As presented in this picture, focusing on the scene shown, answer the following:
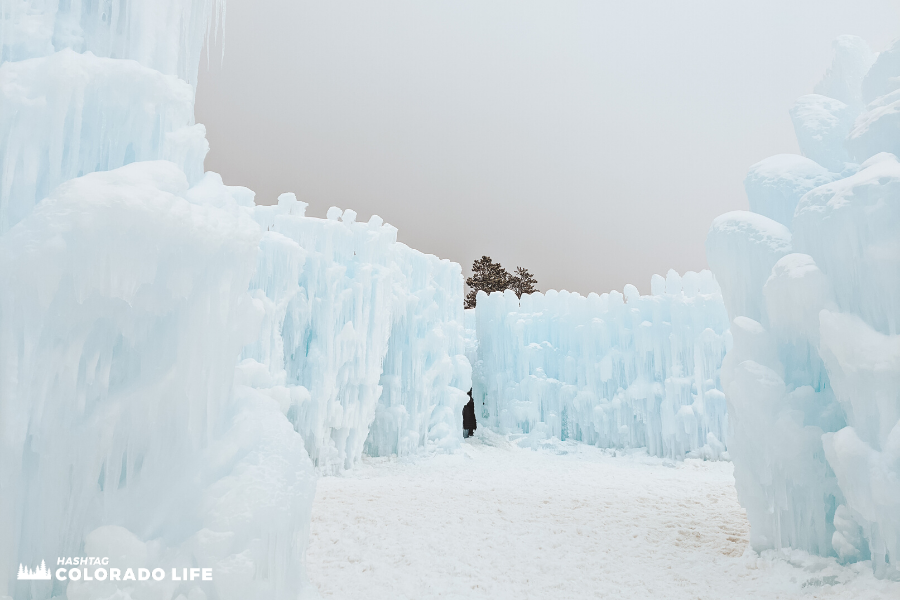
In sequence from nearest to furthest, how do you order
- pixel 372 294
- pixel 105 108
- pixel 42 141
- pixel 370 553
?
pixel 42 141 < pixel 105 108 < pixel 370 553 < pixel 372 294

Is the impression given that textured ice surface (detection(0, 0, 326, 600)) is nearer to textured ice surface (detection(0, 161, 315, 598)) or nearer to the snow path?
textured ice surface (detection(0, 161, 315, 598))

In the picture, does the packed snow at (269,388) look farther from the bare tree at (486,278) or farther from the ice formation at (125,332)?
the bare tree at (486,278)

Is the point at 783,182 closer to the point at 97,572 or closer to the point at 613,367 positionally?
the point at 97,572

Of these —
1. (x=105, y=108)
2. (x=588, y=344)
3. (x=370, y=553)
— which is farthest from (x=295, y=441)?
(x=588, y=344)

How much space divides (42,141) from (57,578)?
9.42ft

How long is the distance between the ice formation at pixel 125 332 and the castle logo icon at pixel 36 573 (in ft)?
0.11

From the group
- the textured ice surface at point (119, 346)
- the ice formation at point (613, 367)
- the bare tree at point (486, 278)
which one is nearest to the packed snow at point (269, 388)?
the textured ice surface at point (119, 346)

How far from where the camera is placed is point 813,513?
16.8ft

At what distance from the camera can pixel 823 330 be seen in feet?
16.0

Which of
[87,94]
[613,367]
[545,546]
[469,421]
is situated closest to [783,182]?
[545,546]

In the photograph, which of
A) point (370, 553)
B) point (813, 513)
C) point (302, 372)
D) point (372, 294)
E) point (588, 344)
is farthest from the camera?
point (588, 344)

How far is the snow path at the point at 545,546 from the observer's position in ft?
16.0

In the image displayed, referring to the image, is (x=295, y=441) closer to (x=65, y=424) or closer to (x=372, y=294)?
(x=65, y=424)

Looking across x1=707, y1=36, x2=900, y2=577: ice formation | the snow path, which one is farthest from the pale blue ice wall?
x1=707, y1=36, x2=900, y2=577: ice formation
